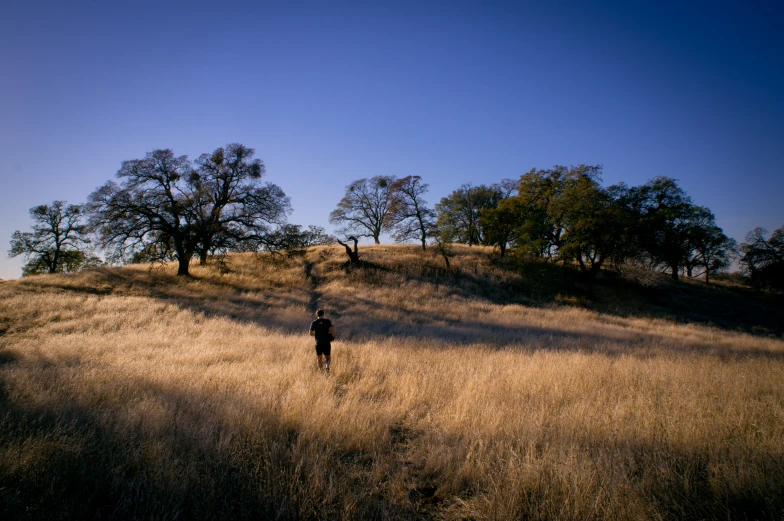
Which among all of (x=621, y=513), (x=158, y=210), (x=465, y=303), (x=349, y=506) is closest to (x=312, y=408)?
(x=349, y=506)

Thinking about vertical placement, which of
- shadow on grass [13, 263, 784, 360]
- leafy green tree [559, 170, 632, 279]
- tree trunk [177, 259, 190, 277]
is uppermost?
leafy green tree [559, 170, 632, 279]

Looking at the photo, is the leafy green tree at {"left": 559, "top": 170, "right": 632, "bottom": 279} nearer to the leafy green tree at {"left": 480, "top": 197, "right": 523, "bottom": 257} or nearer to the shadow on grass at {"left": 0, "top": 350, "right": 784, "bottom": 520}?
the leafy green tree at {"left": 480, "top": 197, "right": 523, "bottom": 257}

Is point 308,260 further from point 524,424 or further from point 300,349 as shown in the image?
point 524,424

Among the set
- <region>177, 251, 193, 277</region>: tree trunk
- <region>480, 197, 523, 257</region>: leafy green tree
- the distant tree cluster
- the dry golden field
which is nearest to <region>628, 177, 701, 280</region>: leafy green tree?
the distant tree cluster

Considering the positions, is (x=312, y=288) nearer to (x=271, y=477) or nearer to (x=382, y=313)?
(x=382, y=313)

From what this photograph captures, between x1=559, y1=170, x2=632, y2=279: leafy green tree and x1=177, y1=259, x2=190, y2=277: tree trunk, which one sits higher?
x1=559, y1=170, x2=632, y2=279: leafy green tree

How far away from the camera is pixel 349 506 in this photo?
270 cm

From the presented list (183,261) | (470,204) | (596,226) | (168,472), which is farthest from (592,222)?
(183,261)

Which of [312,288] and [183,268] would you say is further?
[312,288]

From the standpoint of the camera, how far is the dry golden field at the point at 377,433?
276 cm

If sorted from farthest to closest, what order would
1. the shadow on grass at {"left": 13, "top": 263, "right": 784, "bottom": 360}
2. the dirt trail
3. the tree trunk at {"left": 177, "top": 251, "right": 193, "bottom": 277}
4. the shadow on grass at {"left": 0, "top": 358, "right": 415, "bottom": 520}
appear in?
the tree trunk at {"left": 177, "top": 251, "right": 193, "bottom": 277}
the dirt trail
the shadow on grass at {"left": 13, "top": 263, "right": 784, "bottom": 360}
the shadow on grass at {"left": 0, "top": 358, "right": 415, "bottom": 520}

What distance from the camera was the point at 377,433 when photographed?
13.6 ft

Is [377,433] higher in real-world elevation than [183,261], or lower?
lower

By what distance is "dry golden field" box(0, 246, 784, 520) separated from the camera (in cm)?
276
